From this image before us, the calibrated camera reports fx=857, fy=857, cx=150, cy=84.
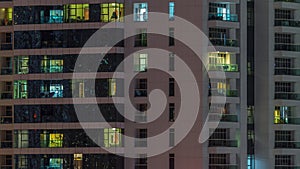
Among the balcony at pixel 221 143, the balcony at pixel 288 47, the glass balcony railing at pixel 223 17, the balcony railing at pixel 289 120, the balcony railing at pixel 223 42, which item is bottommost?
the balcony at pixel 221 143

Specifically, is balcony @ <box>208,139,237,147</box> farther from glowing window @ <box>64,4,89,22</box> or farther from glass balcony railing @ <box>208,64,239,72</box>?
glowing window @ <box>64,4,89,22</box>

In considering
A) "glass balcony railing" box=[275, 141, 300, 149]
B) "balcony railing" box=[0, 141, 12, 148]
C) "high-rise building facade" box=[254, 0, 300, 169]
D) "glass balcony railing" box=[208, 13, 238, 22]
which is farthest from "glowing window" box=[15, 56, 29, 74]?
"glass balcony railing" box=[275, 141, 300, 149]

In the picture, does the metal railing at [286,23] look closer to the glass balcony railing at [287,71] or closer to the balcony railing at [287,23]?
the balcony railing at [287,23]

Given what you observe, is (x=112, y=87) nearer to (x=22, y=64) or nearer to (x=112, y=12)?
(x=112, y=12)

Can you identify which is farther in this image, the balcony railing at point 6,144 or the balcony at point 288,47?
the balcony railing at point 6,144

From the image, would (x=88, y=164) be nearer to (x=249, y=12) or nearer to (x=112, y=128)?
(x=112, y=128)

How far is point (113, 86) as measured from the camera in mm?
49625

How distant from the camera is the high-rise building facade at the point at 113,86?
49125 mm

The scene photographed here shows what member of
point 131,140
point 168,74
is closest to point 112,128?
point 131,140

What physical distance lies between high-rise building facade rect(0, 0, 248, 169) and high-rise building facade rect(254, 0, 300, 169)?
1176 millimetres

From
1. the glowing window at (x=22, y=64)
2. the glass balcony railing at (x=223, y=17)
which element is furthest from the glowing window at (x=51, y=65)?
the glass balcony railing at (x=223, y=17)

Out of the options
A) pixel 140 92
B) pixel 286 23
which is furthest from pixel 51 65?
pixel 286 23

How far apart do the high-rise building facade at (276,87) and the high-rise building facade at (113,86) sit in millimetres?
1176

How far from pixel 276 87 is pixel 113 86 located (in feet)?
31.8
